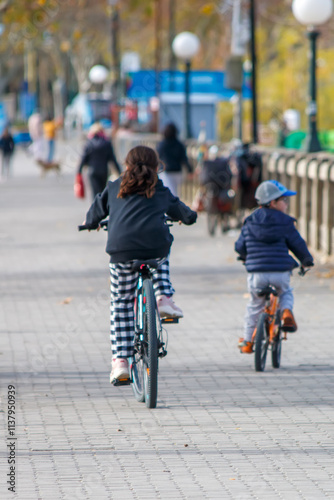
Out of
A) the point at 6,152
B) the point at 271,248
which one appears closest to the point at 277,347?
the point at 271,248

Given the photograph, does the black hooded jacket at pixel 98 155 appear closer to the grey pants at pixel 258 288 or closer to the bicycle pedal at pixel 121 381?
the grey pants at pixel 258 288

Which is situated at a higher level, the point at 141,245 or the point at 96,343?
the point at 141,245

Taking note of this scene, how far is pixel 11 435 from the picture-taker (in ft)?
20.6

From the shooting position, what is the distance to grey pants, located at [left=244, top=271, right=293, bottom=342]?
8.16 m

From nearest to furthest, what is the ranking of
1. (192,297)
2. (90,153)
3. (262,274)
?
(262,274)
(192,297)
(90,153)

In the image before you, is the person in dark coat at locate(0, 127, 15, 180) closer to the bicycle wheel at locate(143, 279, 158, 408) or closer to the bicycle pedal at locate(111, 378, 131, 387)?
the bicycle pedal at locate(111, 378, 131, 387)

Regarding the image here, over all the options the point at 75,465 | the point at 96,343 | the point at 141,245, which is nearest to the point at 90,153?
the point at 96,343

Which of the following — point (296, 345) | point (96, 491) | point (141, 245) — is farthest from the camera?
point (296, 345)

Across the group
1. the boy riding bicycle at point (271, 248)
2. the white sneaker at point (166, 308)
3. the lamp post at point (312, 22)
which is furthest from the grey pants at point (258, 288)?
the lamp post at point (312, 22)

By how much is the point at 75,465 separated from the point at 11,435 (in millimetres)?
707

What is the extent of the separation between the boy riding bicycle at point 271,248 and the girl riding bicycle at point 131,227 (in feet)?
3.39

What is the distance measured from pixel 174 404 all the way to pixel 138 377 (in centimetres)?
30

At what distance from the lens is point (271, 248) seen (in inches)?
321

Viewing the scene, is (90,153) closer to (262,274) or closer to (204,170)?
(204,170)
